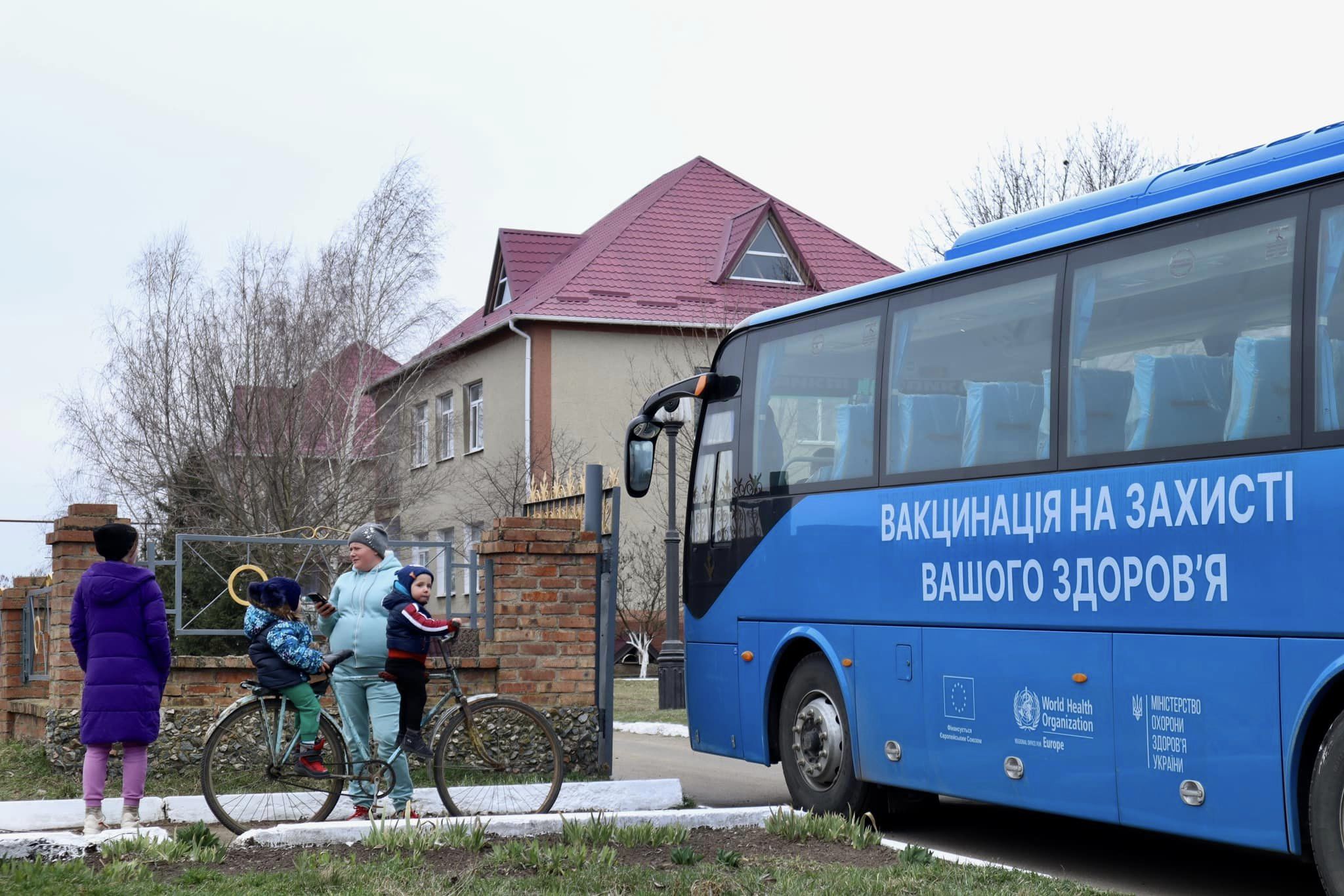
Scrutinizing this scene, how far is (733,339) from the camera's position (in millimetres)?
12094

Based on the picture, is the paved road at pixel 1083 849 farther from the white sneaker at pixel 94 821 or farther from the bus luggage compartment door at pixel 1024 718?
the white sneaker at pixel 94 821

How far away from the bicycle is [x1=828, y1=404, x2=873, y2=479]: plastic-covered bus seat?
8.23ft

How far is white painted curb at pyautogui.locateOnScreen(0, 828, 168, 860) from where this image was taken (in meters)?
7.38

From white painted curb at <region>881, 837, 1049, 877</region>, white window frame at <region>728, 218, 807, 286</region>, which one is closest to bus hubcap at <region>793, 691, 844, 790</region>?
white painted curb at <region>881, 837, 1049, 877</region>

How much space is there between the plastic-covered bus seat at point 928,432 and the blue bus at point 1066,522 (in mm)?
23

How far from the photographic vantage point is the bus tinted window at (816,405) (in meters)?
10.4

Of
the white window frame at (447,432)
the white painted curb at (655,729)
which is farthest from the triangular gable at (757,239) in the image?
the white painted curb at (655,729)

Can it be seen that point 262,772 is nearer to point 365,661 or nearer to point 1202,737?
point 365,661

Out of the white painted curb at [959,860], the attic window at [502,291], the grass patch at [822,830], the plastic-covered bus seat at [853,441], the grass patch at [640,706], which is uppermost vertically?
the attic window at [502,291]

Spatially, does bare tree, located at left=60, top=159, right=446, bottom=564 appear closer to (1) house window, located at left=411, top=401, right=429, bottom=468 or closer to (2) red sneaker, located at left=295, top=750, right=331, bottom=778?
(1) house window, located at left=411, top=401, right=429, bottom=468

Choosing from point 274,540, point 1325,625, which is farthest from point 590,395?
point 1325,625

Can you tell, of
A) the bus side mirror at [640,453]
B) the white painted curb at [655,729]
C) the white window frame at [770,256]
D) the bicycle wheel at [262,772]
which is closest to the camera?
the bicycle wheel at [262,772]

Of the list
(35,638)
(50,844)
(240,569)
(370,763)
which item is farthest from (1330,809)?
(35,638)

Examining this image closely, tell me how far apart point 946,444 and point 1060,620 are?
1.48 m
